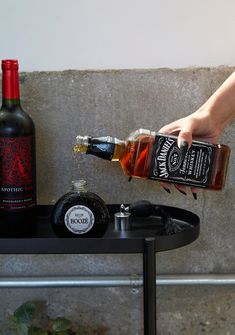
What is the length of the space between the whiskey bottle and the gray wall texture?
23 cm

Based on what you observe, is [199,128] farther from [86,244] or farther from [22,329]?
[22,329]

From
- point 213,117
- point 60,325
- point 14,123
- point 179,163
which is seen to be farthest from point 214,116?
point 60,325

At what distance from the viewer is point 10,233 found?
85cm

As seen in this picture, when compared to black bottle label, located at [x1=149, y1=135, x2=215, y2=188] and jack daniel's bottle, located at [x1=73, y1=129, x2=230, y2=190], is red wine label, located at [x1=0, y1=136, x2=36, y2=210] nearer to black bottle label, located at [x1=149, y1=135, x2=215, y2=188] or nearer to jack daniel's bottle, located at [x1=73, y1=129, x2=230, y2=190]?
jack daniel's bottle, located at [x1=73, y1=129, x2=230, y2=190]

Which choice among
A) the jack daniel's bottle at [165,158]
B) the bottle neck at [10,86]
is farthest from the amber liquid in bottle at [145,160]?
the bottle neck at [10,86]

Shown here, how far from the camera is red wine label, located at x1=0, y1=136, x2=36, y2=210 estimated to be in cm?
83

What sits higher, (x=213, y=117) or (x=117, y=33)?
(x=117, y=33)

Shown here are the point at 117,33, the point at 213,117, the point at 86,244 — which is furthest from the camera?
the point at 117,33

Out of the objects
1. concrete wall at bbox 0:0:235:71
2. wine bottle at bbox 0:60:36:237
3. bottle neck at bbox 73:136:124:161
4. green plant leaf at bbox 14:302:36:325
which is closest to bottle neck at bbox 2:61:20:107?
wine bottle at bbox 0:60:36:237

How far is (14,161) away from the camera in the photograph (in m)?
0.84

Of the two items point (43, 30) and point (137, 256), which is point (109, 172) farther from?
point (43, 30)

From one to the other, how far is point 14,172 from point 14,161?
2cm

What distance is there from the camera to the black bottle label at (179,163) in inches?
32.8

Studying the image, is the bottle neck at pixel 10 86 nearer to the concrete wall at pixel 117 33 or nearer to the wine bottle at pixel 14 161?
the wine bottle at pixel 14 161
